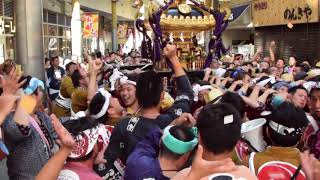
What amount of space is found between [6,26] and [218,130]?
15.8 meters

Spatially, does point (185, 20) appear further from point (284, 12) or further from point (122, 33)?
point (122, 33)

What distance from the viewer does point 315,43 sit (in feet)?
51.3

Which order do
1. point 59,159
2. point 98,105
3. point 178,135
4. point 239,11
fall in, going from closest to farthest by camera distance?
point 59,159 → point 178,135 → point 98,105 → point 239,11

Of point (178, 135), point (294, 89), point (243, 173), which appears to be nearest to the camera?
point (243, 173)

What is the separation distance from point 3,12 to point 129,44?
13.1 metres

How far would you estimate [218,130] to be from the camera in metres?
2.58

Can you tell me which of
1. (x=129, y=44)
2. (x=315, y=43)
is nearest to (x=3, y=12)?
(x=315, y=43)

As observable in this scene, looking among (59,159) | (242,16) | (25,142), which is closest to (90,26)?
(242,16)

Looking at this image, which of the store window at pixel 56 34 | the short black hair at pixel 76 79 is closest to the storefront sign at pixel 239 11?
the store window at pixel 56 34

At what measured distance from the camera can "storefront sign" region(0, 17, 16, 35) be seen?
650 inches

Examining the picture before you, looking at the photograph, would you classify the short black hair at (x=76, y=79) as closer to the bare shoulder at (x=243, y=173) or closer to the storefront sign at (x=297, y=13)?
the bare shoulder at (x=243, y=173)

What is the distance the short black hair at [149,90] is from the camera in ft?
12.4

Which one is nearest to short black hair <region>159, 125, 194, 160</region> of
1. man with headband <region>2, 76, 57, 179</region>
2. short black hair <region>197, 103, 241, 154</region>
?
short black hair <region>197, 103, 241, 154</region>

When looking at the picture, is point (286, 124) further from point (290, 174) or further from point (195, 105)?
point (195, 105)
